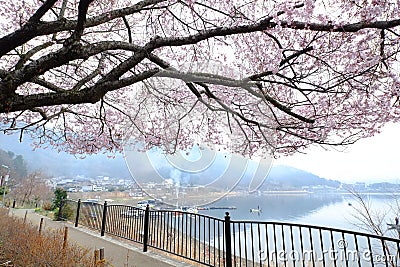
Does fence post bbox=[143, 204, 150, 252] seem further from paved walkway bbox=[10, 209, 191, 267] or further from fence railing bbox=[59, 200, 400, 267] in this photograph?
paved walkway bbox=[10, 209, 191, 267]

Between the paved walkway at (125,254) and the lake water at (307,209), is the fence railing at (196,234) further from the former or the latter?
the lake water at (307,209)

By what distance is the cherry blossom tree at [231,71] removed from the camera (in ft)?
8.93

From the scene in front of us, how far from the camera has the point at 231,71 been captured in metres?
4.50

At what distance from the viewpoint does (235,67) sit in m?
4.48

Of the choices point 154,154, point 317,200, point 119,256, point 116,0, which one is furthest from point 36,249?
point 317,200

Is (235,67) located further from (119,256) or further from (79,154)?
(79,154)

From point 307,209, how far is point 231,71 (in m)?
12.6

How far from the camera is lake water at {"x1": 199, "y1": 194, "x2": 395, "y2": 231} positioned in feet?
22.9

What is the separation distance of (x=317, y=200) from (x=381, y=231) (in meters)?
12.7

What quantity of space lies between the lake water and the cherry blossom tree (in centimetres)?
200

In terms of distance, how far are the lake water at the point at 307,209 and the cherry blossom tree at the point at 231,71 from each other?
2.00m

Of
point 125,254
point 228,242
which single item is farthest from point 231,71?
point 125,254

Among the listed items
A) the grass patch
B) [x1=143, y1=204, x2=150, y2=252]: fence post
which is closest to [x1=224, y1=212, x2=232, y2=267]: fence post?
the grass patch

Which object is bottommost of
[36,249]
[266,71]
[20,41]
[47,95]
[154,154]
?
[36,249]
